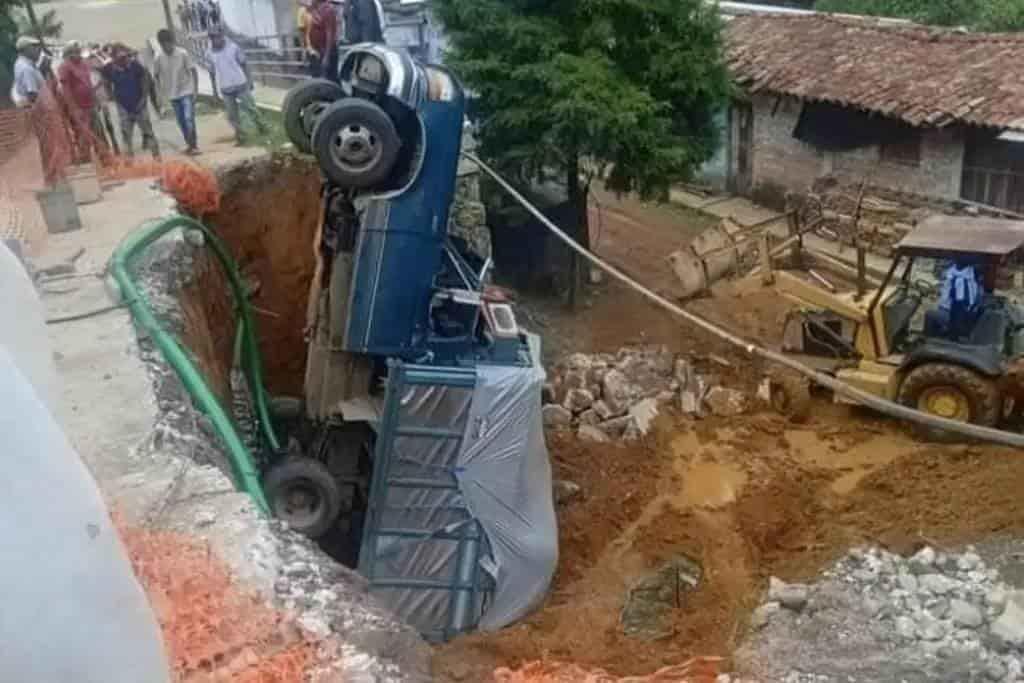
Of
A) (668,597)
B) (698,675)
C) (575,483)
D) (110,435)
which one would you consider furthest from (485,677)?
(575,483)

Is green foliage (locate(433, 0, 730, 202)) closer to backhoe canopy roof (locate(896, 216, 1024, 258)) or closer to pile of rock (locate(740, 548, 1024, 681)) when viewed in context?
backhoe canopy roof (locate(896, 216, 1024, 258))

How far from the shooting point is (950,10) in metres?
23.0

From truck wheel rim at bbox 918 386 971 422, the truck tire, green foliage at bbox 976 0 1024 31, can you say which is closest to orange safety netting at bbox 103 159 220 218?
the truck tire

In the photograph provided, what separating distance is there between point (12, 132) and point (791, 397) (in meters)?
9.66

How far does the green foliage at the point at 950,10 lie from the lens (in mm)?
22281

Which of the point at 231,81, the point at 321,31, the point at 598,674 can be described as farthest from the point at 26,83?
the point at 598,674

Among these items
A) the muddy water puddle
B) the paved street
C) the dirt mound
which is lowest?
the muddy water puddle

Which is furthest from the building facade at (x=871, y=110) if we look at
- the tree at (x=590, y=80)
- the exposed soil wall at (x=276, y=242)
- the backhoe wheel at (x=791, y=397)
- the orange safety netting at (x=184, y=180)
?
the orange safety netting at (x=184, y=180)

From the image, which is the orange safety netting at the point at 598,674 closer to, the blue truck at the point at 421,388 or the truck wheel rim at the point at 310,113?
the blue truck at the point at 421,388

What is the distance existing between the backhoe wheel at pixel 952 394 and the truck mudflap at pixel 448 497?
4.32m

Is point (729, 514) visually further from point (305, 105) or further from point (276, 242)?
point (276, 242)

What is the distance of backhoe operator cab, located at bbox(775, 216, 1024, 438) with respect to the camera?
34.0ft

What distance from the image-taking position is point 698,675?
650 centimetres

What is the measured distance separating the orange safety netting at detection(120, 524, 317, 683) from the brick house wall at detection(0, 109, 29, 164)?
31.0ft
